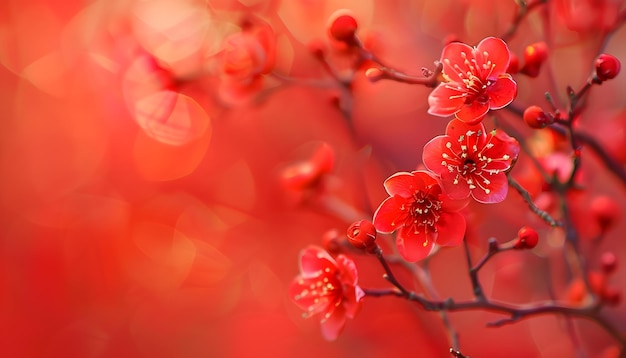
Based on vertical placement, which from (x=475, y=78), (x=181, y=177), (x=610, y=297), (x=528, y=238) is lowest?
(x=181, y=177)

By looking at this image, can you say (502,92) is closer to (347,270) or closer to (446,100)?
(446,100)

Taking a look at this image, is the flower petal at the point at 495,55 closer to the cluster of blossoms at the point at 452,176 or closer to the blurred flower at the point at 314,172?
the cluster of blossoms at the point at 452,176

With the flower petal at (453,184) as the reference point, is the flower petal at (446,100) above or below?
above

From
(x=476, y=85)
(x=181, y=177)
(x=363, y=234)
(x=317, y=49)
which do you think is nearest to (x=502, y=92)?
(x=476, y=85)

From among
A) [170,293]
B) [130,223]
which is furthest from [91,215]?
[170,293]

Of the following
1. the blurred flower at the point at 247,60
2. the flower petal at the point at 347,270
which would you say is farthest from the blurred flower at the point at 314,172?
the flower petal at the point at 347,270

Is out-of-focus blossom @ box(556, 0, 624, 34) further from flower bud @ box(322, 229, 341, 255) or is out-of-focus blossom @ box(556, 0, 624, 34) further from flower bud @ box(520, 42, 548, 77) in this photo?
flower bud @ box(322, 229, 341, 255)

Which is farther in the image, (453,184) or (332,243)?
(332,243)
